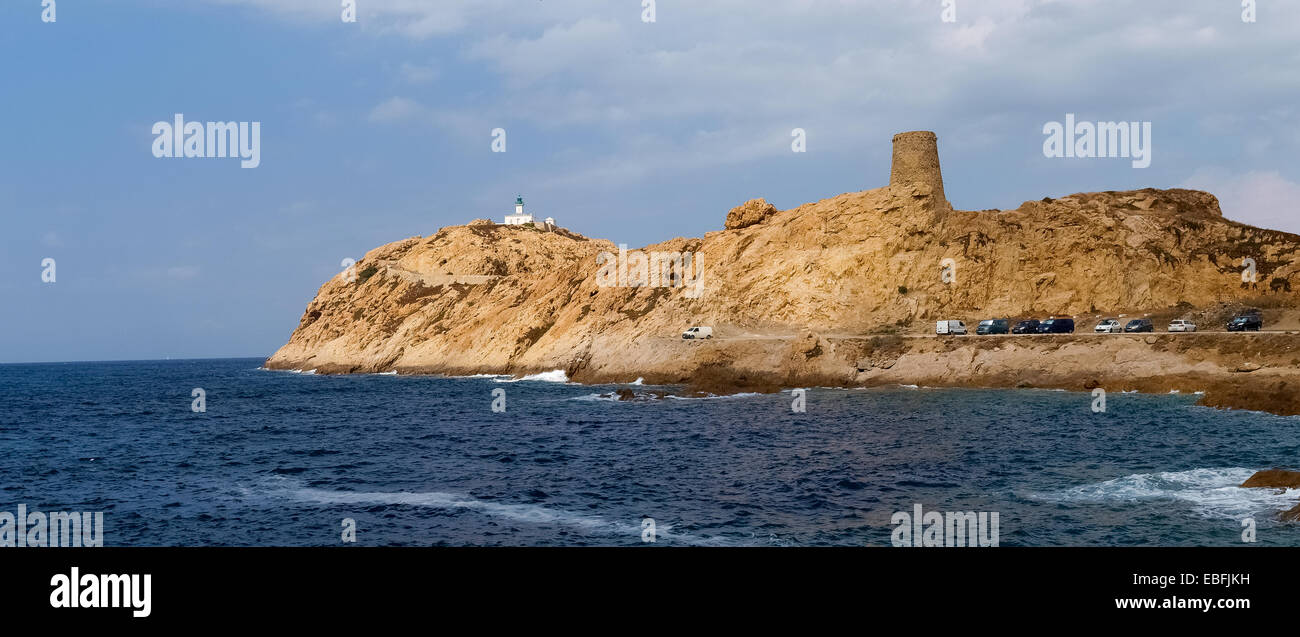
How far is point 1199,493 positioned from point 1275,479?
1897 millimetres

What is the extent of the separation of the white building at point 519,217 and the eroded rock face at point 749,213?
3076 inches

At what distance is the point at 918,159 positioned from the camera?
8162 cm

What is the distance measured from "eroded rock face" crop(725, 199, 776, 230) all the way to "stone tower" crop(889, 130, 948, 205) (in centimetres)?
1555

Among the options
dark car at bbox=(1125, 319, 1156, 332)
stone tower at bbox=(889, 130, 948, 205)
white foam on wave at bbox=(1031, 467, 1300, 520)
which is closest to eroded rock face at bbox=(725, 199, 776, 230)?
stone tower at bbox=(889, 130, 948, 205)

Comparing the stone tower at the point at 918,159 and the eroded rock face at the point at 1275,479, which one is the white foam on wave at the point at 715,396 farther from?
the eroded rock face at the point at 1275,479

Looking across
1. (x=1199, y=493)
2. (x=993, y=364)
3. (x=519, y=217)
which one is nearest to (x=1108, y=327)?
(x=993, y=364)

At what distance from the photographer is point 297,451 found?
38.8m

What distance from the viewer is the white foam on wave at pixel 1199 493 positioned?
68.1ft

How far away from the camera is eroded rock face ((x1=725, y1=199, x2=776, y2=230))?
9319 centimetres

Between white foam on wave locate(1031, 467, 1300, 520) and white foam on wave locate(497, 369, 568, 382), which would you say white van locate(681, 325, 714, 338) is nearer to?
white foam on wave locate(497, 369, 568, 382)

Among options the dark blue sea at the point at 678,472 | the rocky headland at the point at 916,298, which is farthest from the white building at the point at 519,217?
the dark blue sea at the point at 678,472

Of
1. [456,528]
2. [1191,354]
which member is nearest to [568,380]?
[1191,354]

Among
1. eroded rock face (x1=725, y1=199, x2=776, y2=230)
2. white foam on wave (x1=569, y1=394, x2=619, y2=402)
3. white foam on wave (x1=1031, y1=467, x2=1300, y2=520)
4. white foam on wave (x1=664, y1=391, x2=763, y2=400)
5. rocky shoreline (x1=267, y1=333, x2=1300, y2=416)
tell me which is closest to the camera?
white foam on wave (x1=1031, y1=467, x2=1300, y2=520)
